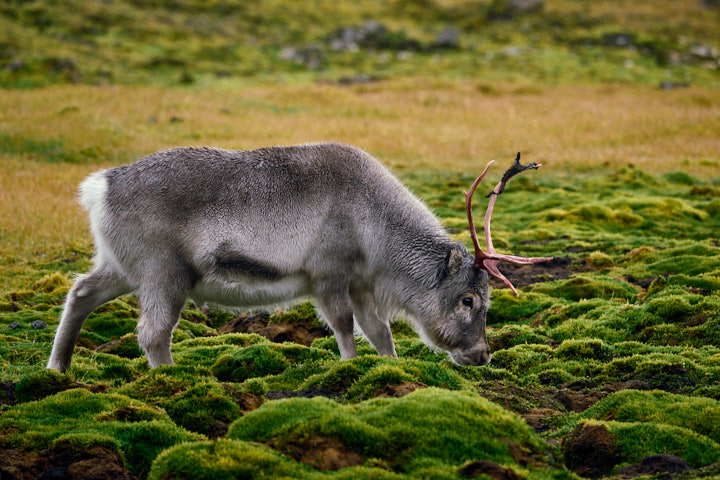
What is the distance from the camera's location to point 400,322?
622 inches

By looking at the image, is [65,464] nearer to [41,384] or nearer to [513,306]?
[41,384]

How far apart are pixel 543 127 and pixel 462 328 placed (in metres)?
30.4

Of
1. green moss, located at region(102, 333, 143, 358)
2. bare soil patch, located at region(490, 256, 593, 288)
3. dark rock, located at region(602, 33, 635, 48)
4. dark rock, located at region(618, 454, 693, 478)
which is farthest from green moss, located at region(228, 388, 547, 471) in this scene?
dark rock, located at region(602, 33, 635, 48)

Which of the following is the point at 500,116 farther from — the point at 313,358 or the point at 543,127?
the point at 313,358

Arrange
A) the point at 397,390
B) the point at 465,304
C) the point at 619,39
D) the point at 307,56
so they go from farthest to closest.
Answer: the point at 619,39, the point at 307,56, the point at 465,304, the point at 397,390

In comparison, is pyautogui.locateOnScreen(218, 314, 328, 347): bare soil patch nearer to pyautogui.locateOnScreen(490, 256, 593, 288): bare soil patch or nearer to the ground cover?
the ground cover

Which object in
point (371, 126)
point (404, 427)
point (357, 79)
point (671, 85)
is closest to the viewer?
point (404, 427)

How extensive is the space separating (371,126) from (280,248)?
2833 cm

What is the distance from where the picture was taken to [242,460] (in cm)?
742

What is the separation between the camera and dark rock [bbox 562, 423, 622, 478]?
8.66 metres

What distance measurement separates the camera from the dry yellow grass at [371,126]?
29.0m

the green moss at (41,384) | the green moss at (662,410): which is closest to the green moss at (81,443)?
the green moss at (41,384)

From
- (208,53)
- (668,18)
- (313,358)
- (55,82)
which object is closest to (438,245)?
(313,358)

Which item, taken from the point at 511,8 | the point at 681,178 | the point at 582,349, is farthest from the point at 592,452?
the point at 511,8
